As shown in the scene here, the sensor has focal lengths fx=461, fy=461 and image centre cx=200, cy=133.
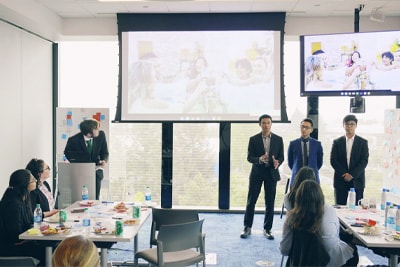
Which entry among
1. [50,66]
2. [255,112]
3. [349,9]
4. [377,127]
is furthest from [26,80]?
[377,127]

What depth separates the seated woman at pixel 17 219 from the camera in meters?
3.65

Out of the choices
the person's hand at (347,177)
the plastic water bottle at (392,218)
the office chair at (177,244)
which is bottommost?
the office chair at (177,244)

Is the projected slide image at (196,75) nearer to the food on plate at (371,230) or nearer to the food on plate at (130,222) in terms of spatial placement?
the food on plate at (130,222)

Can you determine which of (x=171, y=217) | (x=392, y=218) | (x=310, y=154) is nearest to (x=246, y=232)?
(x=310, y=154)

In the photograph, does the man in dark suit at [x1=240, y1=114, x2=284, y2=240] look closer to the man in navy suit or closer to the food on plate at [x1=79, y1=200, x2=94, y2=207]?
the man in navy suit

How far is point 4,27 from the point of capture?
6.20m

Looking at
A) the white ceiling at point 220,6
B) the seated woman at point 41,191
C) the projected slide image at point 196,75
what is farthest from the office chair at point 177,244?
the white ceiling at point 220,6

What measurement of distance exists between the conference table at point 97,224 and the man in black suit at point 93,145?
62.6 inches

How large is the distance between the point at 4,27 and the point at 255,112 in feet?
12.5

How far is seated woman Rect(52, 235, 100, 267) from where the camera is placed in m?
2.09

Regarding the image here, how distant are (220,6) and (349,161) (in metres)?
2.87

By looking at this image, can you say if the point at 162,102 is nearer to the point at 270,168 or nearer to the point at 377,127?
the point at 270,168

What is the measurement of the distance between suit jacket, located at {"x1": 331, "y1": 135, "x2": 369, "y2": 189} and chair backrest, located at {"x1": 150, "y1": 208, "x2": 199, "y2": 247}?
2393mm

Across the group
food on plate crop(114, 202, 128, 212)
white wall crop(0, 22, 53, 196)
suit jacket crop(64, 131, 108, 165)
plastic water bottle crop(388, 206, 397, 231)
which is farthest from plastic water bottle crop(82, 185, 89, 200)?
plastic water bottle crop(388, 206, 397, 231)
